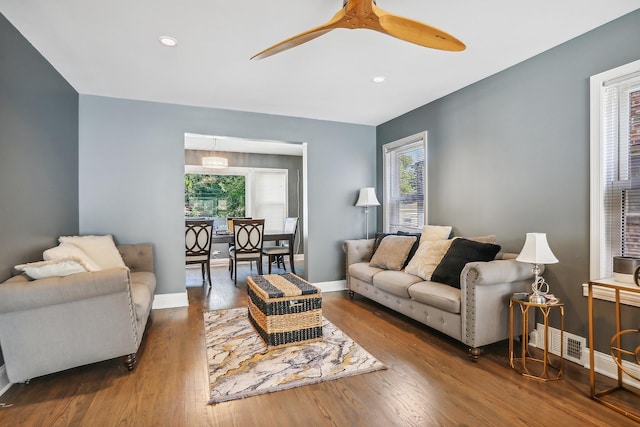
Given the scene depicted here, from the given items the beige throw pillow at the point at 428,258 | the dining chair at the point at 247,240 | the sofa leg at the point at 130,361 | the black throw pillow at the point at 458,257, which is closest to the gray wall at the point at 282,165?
the dining chair at the point at 247,240

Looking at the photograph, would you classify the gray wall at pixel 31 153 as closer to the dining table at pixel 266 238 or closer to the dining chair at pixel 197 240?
the dining chair at pixel 197 240

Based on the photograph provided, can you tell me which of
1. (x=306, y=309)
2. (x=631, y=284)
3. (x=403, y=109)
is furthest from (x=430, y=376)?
(x=403, y=109)

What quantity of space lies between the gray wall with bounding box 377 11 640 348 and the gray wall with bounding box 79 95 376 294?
1804mm

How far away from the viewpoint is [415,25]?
183 centimetres

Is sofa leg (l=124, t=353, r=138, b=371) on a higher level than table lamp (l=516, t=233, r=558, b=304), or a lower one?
lower

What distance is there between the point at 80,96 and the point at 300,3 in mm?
3045

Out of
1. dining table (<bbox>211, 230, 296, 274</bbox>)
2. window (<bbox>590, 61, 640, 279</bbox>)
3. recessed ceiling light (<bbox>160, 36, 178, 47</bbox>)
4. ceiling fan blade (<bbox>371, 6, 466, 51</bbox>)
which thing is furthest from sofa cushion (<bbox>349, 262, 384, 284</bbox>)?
recessed ceiling light (<bbox>160, 36, 178, 47</bbox>)

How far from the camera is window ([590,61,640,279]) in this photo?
2330 millimetres

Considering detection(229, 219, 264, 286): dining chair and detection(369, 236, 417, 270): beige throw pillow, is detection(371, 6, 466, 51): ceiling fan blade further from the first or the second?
detection(229, 219, 264, 286): dining chair

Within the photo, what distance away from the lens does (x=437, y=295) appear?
285 cm

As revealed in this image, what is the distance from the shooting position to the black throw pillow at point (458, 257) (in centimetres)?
289

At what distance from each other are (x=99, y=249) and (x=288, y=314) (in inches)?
81.2

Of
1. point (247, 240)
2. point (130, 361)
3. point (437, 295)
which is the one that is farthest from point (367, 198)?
point (130, 361)

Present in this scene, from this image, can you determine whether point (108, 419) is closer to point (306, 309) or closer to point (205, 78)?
point (306, 309)
